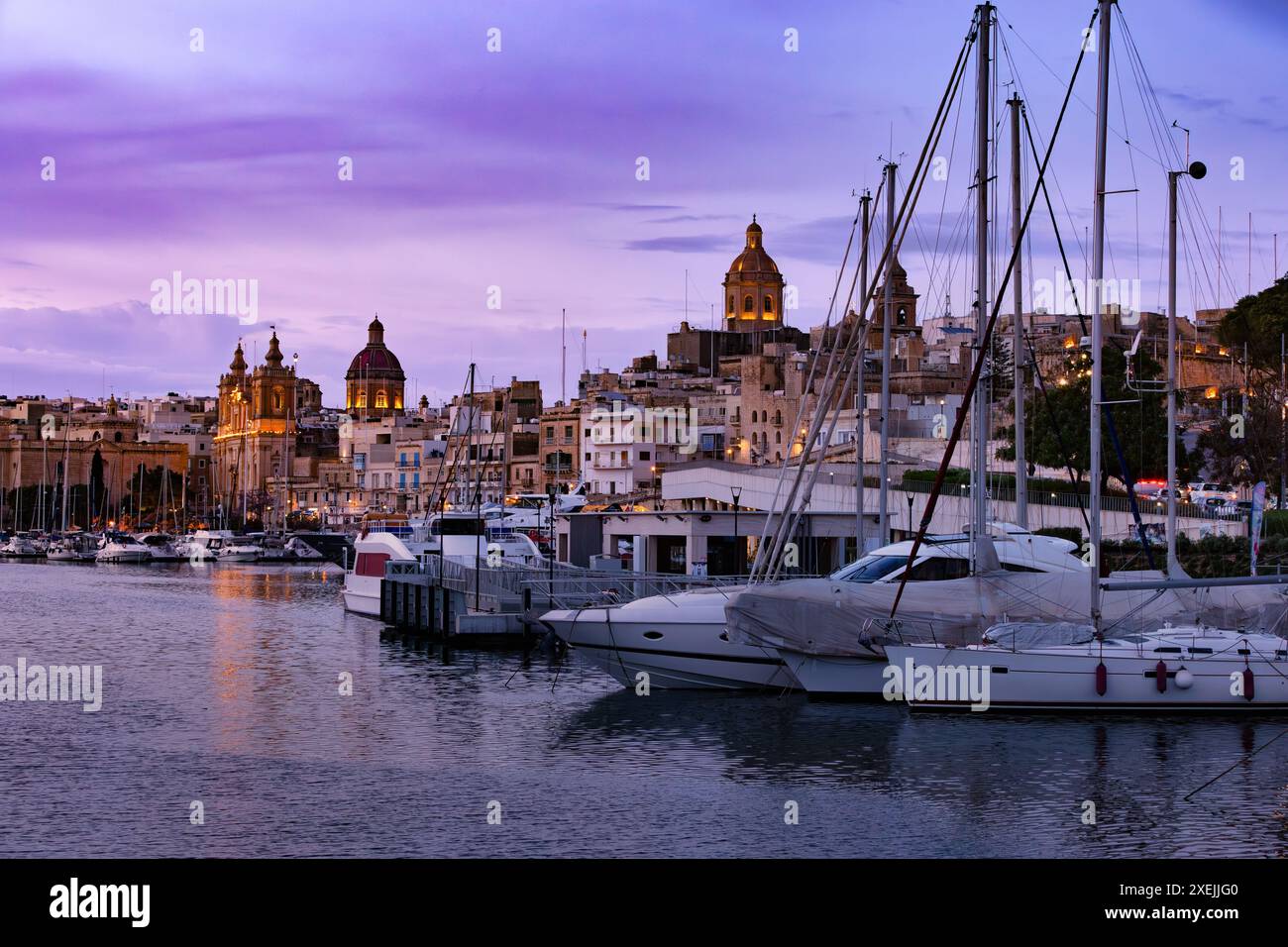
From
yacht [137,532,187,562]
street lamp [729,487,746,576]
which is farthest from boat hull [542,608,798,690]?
yacht [137,532,187,562]

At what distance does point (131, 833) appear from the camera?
24.4 metres

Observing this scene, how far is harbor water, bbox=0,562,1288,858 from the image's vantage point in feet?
78.7

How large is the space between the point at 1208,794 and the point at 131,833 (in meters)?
16.3

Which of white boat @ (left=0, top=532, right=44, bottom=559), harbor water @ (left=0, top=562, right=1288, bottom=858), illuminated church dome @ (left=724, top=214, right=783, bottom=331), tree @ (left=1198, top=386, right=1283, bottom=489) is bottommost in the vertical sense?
white boat @ (left=0, top=532, right=44, bottom=559)

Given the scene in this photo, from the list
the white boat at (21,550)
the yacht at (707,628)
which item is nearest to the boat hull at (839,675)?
the yacht at (707,628)

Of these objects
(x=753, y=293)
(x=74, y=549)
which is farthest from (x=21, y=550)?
(x=753, y=293)

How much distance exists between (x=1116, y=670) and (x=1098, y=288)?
715cm

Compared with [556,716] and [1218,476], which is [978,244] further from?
[1218,476]

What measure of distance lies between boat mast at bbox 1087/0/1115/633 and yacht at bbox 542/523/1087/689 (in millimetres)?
3360

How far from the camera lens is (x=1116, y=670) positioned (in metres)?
31.5

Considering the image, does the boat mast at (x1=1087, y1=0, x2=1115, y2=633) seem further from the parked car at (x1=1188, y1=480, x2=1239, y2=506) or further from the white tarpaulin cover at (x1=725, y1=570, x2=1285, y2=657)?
the parked car at (x1=1188, y1=480, x2=1239, y2=506)

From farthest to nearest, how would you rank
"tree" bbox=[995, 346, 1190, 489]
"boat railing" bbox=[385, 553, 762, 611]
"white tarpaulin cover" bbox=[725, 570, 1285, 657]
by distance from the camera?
1. "tree" bbox=[995, 346, 1190, 489]
2. "boat railing" bbox=[385, 553, 762, 611]
3. "white tarpaulin cover" bbox=[725, 570, 1285, 657]

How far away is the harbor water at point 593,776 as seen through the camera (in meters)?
24.0
